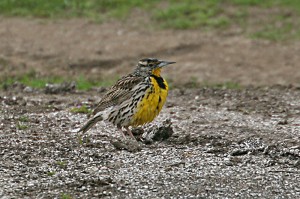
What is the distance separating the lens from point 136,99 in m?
11.0

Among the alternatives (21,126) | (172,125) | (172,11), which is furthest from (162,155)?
(172,11)

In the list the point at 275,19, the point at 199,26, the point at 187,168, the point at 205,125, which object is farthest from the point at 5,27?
the point at 187,168

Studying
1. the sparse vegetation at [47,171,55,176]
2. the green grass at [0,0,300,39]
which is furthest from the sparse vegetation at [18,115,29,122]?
the green grass at [0,0,300,39]

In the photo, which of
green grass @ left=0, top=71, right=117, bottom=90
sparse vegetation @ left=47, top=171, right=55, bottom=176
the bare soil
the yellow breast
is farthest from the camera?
green grass @ left=0, top=71, right=117, bottom=90

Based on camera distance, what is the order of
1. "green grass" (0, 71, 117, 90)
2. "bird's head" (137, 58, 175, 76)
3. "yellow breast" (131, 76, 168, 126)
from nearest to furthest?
"yellow breast" (131, 76, 168, 126) → "bird's head" (137, 58, 175, 76) → "green grass" (0, 71, 117, 90)

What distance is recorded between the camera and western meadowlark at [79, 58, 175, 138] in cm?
1100

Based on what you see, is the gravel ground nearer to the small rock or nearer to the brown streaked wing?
the brown streaked wing

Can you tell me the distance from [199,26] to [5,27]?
4.70 metres

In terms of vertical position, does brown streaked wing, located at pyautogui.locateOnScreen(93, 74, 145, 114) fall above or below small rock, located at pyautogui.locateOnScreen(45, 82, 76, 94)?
above

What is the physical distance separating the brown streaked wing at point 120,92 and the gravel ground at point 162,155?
1.55ft

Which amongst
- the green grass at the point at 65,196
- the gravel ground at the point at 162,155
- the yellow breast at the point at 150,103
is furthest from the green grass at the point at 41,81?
the green grass at the point at 65,196

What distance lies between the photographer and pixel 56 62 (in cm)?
1830

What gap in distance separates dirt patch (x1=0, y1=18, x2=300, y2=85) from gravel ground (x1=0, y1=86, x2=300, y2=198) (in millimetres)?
3691

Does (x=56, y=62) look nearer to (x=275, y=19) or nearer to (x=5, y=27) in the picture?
(x=5, y=27)
